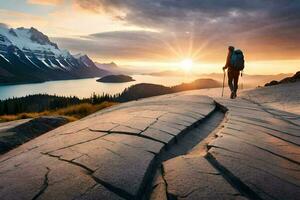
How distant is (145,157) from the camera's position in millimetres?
4543

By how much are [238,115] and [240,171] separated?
15.7ft

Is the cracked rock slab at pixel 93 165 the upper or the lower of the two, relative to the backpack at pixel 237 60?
lower

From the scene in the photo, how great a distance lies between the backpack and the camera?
13942 mm

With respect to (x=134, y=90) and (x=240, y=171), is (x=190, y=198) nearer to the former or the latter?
(x=240, y=171)

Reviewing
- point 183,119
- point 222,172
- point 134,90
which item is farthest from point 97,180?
point 134,90

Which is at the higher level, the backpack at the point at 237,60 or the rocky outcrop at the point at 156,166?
the backpack at the point at 237,60

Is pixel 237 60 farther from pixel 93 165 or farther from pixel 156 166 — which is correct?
pixel 93 165

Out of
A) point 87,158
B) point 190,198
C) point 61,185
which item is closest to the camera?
point 190,198

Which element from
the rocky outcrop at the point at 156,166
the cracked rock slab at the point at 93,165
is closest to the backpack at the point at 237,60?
the rocky outcrop at the point at 156,166

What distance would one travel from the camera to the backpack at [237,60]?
13.9 metres

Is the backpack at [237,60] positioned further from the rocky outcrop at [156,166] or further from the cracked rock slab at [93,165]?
the cracked rock slab at [93,165]

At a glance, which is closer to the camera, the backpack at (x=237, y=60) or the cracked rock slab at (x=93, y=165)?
the cracked rock slab at (x=93, y=165)

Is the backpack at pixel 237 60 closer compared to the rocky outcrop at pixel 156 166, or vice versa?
the rocky outcrop at pixel 156 166

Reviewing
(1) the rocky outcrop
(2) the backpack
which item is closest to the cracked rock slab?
(1) the rocky outcrop
